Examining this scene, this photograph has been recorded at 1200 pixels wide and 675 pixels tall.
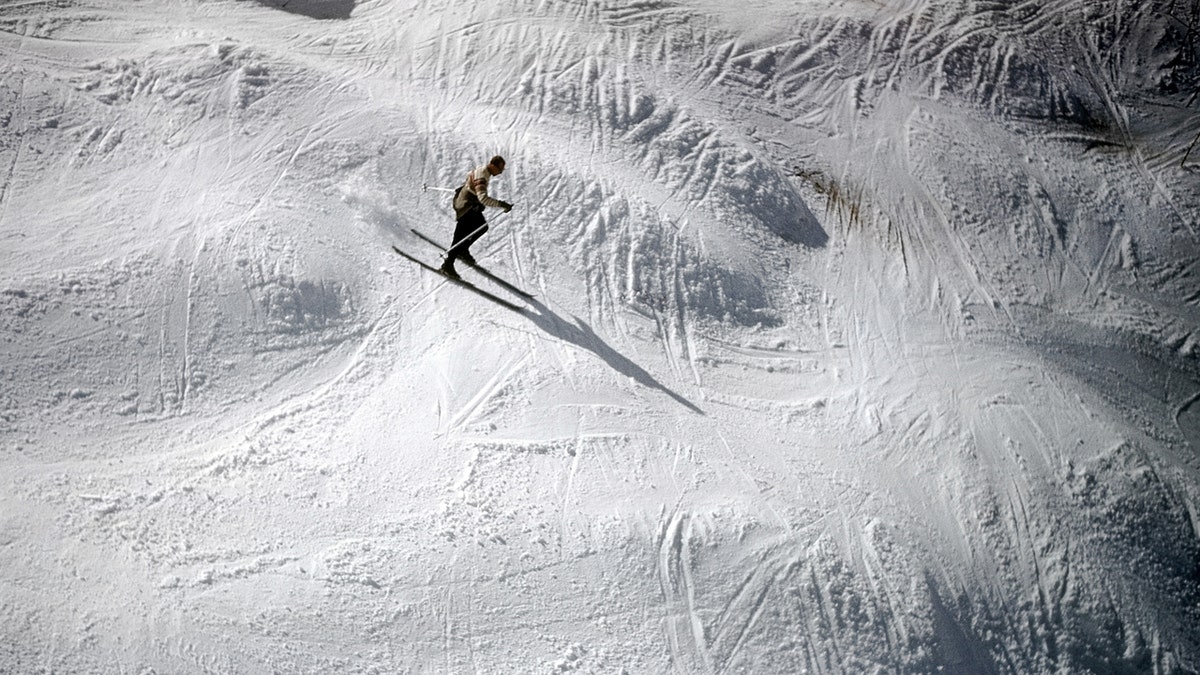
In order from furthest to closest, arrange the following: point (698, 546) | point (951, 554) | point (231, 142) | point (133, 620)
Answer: point (231, 142)
point (951, 554)
point (698, 546)
point (133, 620)

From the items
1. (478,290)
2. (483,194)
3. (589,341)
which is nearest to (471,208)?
(483,194)

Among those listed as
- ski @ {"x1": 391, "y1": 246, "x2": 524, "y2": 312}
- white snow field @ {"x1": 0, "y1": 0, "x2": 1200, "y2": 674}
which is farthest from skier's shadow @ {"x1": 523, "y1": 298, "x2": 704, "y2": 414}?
ski @ {"x1": 391, "y1": 246, "x2": 524, "y2": 312}

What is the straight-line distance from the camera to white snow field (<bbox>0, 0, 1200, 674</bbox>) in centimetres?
834

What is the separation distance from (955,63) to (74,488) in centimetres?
1536

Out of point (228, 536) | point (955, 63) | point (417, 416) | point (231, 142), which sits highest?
point (955, 63)

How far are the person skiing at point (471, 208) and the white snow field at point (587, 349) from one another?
20.9 inches

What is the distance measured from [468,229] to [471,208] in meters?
0.37

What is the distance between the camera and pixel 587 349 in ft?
33.8

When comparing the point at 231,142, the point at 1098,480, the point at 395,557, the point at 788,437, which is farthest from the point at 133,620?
the point at 1098,480

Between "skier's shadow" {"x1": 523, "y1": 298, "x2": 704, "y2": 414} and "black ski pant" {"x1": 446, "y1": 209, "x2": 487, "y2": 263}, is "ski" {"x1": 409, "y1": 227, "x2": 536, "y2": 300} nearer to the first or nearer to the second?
"skier's shadow" {"x1": 523, "y1": 298, "x2": 704, "y2": 414}

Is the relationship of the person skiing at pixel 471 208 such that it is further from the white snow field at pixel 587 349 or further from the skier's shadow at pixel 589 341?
the skier's shadow at pixel 589 341

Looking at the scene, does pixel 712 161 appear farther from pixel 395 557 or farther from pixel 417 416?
pixel 395 557

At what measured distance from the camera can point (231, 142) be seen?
1147 centimetres

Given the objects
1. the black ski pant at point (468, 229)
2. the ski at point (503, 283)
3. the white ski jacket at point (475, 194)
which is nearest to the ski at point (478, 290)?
the ski at point (503, 283)
